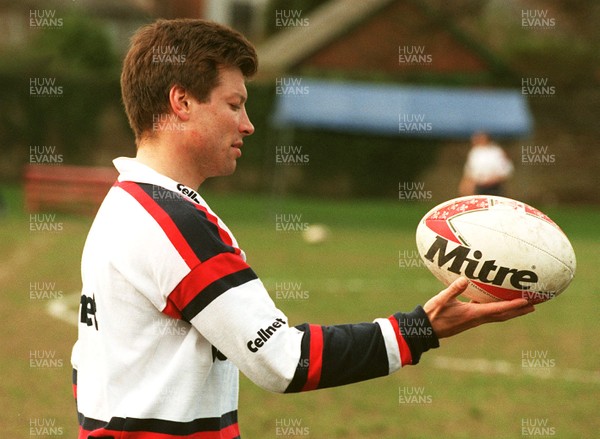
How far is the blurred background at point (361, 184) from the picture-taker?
7.00m

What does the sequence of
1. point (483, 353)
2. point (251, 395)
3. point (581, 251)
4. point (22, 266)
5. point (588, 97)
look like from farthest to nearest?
point (588, 97) → point (581, 251) → point (22, 266) → point (483, 353) → point (251, 395)

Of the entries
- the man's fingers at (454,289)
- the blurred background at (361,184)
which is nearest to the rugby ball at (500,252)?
the man's fingers at (454,289)

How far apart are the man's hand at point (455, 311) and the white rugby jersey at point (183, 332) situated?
4 cm

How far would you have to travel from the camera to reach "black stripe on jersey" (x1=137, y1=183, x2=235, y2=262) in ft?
8.76

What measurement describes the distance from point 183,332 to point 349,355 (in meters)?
0.51

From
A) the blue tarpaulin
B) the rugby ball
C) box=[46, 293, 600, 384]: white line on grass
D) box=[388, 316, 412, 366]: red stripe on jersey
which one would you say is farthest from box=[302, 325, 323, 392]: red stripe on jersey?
the blue tarpaulin

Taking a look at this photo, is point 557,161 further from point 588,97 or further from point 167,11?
point 167,11

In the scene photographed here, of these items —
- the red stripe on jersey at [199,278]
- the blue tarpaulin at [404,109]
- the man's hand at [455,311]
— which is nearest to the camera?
the red stripe on jersey at [199,278]

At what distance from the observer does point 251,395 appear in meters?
7.13

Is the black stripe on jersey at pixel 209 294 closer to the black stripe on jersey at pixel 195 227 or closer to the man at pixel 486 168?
the black stripe on jersey at pixel 195 227

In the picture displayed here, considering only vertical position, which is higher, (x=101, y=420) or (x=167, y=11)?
(x=167, y=11)

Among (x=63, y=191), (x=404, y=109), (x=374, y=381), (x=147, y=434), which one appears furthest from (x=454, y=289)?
(x=404, y=109)

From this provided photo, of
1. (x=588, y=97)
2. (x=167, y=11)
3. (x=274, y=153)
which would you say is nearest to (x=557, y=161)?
(x=588, y=97)

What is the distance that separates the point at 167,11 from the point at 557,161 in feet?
99.9
